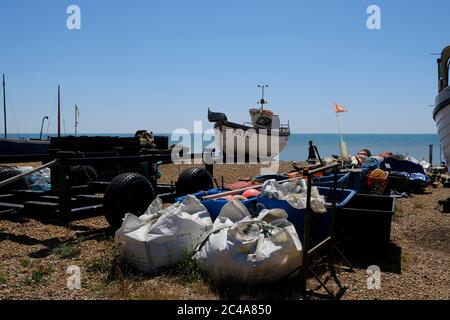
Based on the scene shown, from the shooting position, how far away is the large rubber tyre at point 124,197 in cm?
672

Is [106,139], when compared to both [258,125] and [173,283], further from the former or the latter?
[258,125]

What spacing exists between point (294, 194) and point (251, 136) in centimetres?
2643

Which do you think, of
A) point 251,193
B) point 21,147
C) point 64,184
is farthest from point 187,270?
point 21,147

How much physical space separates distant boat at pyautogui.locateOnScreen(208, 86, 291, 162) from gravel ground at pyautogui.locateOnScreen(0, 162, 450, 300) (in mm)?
23280

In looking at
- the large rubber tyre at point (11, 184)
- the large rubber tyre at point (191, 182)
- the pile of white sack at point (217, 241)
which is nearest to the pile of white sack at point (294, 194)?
the pile of white sack at point (217, 241)

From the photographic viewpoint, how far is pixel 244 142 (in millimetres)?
31953

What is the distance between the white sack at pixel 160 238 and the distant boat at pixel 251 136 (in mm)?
25190

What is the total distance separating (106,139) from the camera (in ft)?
35.1

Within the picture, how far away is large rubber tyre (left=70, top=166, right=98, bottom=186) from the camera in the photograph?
9.73 metres
